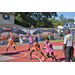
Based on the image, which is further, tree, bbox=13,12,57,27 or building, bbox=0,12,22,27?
tree, bbox=13,12,57,27

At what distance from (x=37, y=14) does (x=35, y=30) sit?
19.9m

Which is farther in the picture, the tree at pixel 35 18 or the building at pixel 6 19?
the tree at pixel 35 18

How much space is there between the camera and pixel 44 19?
135 ft

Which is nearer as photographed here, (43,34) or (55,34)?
(43,34)

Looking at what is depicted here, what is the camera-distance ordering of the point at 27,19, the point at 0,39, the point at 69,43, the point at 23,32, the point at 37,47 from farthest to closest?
the point at 27,19
the point at 23,32
the point at 0,39
the point at 37,47
the point at 69,43

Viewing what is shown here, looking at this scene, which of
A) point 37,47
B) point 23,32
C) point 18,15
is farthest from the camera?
point 18,15

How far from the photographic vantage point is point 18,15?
3628 cm

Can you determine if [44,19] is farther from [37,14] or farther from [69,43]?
[69,43]

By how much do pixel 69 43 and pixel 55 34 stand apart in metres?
19.3

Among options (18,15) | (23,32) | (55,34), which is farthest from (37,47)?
A: (18,15)

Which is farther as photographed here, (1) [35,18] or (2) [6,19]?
(1) [35,18]
